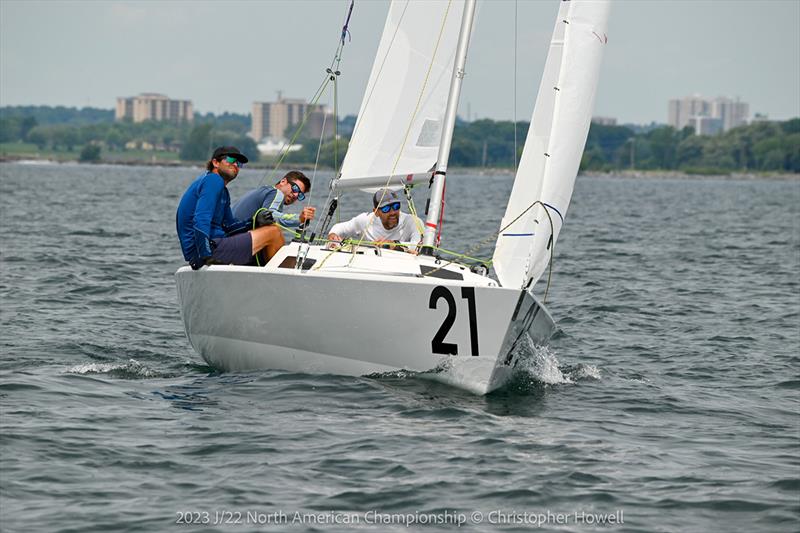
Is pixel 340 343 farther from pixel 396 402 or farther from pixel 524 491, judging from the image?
pixel 524 491

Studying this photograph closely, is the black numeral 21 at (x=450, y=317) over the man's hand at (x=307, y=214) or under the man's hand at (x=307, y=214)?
under

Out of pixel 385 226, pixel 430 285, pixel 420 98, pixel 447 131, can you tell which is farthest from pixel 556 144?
pixel 385 226

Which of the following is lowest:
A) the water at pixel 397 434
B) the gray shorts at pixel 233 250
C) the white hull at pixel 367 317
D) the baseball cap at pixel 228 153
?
the water at pixel 397 434

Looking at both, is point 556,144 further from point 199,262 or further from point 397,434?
point 199,262

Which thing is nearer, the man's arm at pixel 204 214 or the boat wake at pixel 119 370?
the man's arm at pixel 204 214

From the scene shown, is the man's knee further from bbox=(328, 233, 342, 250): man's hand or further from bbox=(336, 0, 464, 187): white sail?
bbox=(336, 0, 464, 187): white sail

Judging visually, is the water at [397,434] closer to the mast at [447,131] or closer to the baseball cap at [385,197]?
the mast at [447,131]

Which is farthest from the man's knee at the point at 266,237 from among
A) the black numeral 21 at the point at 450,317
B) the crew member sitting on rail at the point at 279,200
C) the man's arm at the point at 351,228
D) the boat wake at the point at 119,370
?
the black numeral 21 at the point at 450,317

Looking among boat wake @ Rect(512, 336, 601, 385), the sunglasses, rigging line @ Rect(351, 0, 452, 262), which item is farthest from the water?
rigging line @ Rect(351, 0, 452, 262)

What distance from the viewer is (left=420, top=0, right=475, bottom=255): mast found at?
34.2ft

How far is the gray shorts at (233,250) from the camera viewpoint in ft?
33.8

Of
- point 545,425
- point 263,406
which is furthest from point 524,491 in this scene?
point 263,406

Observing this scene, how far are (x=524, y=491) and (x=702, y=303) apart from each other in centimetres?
1021

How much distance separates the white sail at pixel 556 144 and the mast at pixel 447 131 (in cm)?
60
